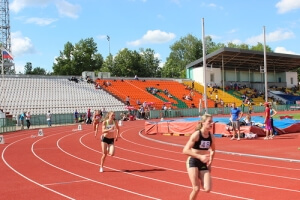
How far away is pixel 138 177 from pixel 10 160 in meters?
6.06

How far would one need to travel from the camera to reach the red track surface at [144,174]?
804 centimetres

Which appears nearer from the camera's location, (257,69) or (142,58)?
(257,69)

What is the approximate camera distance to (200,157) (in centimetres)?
568

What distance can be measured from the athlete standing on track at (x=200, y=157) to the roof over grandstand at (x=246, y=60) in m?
51.6

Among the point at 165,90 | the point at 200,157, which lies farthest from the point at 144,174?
the point at 165,90

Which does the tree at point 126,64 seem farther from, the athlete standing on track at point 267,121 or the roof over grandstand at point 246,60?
the athlete standing on track at point 267,121

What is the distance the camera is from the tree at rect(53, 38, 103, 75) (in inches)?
3467

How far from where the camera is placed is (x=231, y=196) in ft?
24.9

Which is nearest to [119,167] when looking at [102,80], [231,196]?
[231,196]

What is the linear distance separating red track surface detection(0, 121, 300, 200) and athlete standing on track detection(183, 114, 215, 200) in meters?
1.92

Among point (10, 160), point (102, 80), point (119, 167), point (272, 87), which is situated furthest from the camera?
point (272, 87)

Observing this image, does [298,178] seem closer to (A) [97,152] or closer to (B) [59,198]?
(B) [59,198]

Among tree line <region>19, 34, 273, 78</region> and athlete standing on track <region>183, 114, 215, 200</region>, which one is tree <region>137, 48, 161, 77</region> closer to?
tree line <region>19, 34, 273, 78</region>

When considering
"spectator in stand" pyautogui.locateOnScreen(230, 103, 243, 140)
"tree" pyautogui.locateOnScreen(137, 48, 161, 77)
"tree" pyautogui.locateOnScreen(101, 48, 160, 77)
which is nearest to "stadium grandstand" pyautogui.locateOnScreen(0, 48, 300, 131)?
"spectator in stand" pyautogui.locateOnScreen(230, 103, 243, 140)
